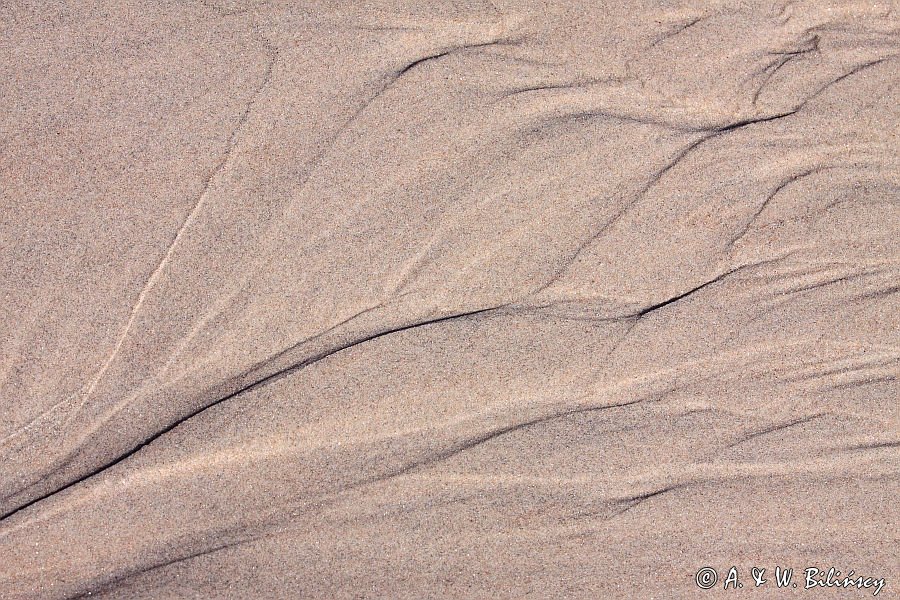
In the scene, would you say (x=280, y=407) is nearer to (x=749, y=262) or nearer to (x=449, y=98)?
(x=449, y=98)

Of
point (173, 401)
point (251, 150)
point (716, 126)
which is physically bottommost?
point (716, 126)

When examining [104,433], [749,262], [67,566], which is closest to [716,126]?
[749,262]

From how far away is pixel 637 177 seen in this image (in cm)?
178

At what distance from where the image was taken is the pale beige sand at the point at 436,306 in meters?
1.68

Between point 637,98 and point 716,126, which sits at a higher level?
→ point 637,98

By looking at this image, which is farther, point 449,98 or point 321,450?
point 449,98

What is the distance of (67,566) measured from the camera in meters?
1.65

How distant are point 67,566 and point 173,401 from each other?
478 mm

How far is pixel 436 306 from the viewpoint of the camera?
1741 mm

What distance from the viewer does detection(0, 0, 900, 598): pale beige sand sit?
5.53 feet

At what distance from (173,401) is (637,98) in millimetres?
1488

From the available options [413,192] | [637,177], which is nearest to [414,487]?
[413,192]

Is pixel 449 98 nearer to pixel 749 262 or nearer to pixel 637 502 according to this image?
pixel 749 262

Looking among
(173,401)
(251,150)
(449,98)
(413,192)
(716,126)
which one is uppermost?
(251,150)
